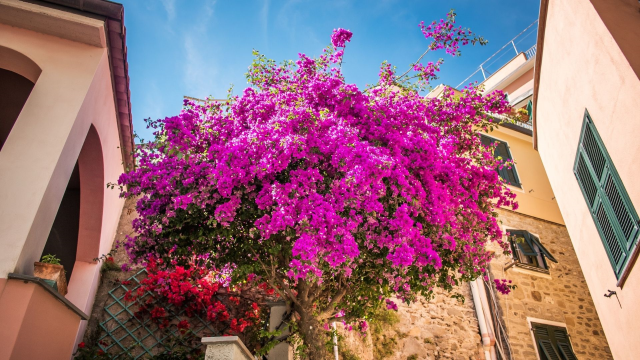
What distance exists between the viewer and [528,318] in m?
11.4

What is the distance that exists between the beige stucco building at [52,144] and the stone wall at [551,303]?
32.8 ft

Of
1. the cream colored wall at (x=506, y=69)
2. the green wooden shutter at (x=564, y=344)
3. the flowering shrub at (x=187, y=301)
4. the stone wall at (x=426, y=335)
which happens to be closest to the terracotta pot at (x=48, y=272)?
the flowering shrub at (x=187, y=301)

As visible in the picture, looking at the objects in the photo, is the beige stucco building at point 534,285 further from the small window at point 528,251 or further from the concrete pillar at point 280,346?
the concrete pillar at point 280,346

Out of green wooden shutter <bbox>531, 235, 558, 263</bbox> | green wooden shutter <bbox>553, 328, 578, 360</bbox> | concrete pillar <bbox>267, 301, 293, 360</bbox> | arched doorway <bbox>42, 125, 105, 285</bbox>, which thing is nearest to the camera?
concrete pillar <bbox>267, 301, 293, 360</bbox>

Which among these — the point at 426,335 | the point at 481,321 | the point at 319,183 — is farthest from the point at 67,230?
the point at 481,321

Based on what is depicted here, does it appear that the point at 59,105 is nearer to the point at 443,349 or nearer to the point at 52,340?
the point at 52,340

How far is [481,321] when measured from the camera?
10734 mm

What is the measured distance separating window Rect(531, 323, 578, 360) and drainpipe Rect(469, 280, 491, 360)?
61.4 inches

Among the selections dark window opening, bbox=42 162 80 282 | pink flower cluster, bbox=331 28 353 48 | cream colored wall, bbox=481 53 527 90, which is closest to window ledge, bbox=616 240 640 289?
pink flower cluster, bbox=331 28 353 48

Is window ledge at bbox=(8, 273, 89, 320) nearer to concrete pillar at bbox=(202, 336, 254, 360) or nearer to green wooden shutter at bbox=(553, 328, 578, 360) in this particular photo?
concrete pillar at bbox=(202, 336, 254, 360)

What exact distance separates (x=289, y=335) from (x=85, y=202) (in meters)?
4.72

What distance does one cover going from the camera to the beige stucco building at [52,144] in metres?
5.22

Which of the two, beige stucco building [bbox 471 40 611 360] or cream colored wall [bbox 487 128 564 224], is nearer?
beige stucco building [bbox 471 40 611 360]

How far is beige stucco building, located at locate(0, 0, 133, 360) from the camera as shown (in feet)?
17.1
